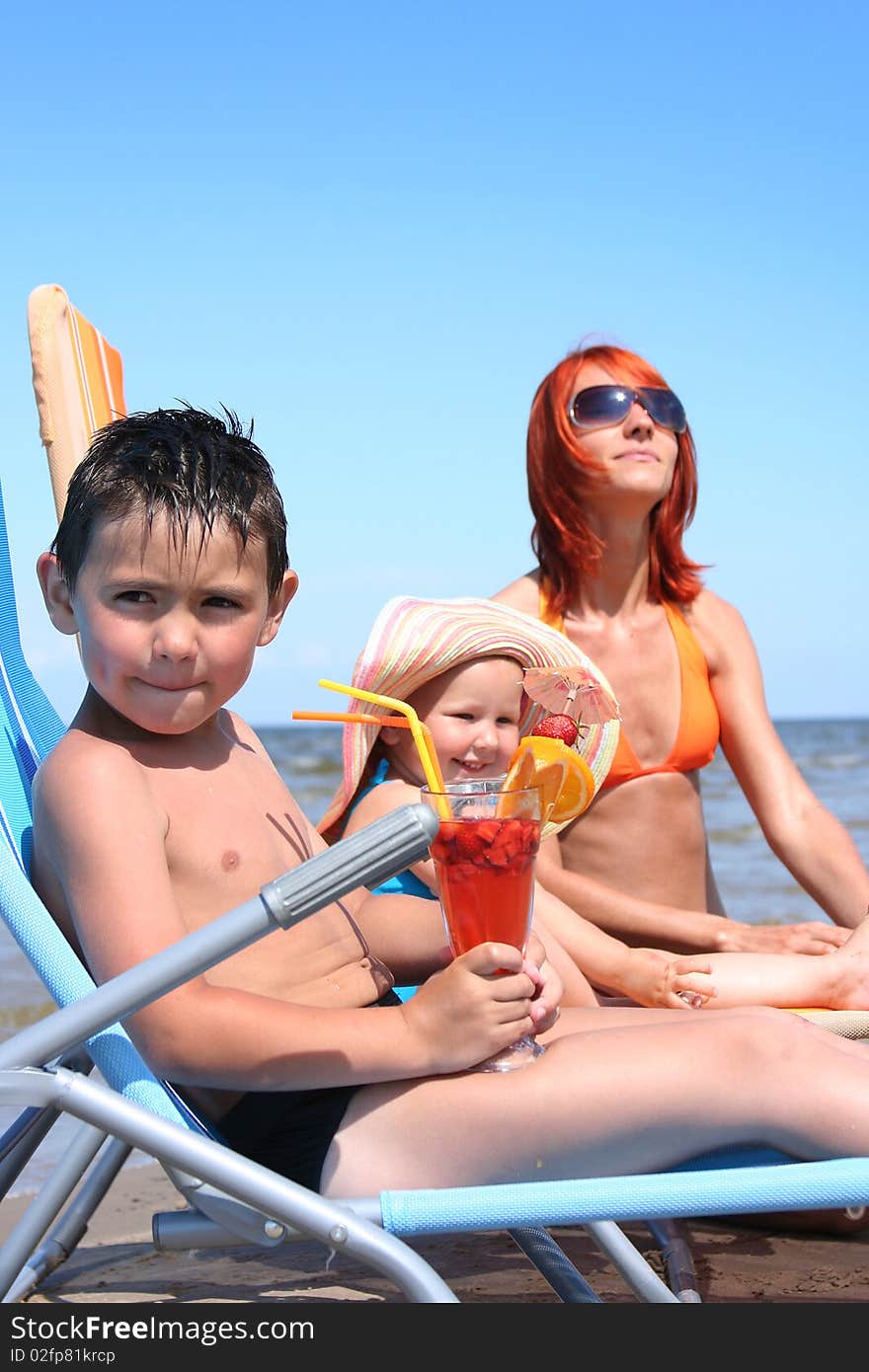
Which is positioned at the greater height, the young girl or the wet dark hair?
the wet dark hair

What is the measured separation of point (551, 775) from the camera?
197 centimetres

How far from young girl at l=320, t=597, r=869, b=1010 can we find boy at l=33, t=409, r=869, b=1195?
1.87 ft

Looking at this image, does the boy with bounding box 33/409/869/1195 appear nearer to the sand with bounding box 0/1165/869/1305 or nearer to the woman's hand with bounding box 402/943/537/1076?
the woman's hand with bounding box 402/943/537/1076

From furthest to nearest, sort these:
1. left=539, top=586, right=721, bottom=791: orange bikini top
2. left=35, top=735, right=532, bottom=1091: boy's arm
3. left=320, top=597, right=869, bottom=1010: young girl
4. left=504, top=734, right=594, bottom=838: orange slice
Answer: left=539, top=586, right=721, bottom=791: orange bikini top → left=320, top=597, right=869, bottom=1010: young girl → left=504, top=734, right=594, bottom=838: orange slice → left=35, top=735, right=532, bottom=1091: boy's arm

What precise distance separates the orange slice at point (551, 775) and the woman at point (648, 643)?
1207 millimetres

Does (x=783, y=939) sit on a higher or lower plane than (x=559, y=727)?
lower

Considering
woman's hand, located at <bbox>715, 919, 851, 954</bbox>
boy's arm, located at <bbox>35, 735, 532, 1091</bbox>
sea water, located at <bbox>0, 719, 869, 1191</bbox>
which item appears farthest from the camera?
sea water, located at <bbox>0, 719, 869, 1191</bbox>

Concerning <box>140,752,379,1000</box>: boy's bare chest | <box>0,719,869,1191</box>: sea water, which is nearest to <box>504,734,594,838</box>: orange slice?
<box>140,752,379,1000</box>: boy's bare chest

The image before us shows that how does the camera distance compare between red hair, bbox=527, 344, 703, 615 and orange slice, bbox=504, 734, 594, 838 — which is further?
red hair, bbox=527, 344, 703, 615

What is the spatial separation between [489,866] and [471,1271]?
1509 millimetres

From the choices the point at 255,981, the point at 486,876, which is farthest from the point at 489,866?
the point at 255,981

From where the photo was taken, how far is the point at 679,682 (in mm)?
3475

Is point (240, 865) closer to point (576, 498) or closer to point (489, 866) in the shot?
point (489, 866)

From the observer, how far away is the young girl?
8.48ft
